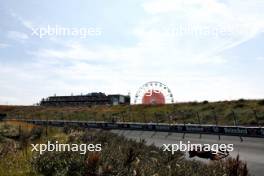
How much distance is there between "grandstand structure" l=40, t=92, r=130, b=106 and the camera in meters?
141

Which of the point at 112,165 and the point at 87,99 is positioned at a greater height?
the point at 87,99

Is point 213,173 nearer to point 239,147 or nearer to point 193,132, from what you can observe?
point 239,147

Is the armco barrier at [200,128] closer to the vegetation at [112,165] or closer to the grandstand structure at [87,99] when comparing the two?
the vegetation at [112,165]

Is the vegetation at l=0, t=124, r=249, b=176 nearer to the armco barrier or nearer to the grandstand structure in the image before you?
the armco barrier

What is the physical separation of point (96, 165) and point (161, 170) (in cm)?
159

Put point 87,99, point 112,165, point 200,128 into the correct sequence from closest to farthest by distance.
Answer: point 112,165 < point 200,128 < point 87,99

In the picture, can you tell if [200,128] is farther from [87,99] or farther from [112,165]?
[87,99]

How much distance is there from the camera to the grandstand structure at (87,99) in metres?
141

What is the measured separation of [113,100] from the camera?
140 m

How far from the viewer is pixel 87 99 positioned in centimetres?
14788

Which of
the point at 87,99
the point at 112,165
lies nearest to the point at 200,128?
the point at 112,165

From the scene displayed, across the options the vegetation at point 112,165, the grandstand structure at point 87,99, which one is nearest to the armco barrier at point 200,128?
the vegetation at point 112,165

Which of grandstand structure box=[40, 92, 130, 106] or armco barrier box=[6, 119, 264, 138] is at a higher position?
grandstand structure box=[40, 92, 130, 106]

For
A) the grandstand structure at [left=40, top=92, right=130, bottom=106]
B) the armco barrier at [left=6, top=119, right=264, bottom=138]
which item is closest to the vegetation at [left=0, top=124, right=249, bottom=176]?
the armco barrier at [left=6, top=119, right=264, bottom=138]
